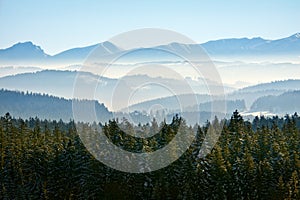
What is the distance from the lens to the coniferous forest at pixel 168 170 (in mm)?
69438

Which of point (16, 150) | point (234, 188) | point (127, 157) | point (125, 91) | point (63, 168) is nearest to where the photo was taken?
point (234, 188)

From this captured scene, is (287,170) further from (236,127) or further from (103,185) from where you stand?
(103,185)

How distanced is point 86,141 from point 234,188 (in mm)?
24029

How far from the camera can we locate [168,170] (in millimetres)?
74000

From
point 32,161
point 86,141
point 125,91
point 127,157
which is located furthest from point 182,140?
point 125,91

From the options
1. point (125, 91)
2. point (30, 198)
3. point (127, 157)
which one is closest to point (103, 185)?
point (127, 157)

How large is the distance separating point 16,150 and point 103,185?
69.7ft

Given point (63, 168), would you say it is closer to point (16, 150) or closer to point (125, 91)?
point (16, 150)

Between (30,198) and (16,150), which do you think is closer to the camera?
(30,198)

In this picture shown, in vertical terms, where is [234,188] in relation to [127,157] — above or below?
below

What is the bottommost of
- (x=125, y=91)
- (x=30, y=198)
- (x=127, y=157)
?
(x=30, y=198)

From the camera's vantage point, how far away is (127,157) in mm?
75188

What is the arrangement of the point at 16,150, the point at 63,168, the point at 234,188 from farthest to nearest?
the point at 16,150 → the point at 63,168 → the point at 234,188

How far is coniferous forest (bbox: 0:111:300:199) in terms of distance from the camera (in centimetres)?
6944
